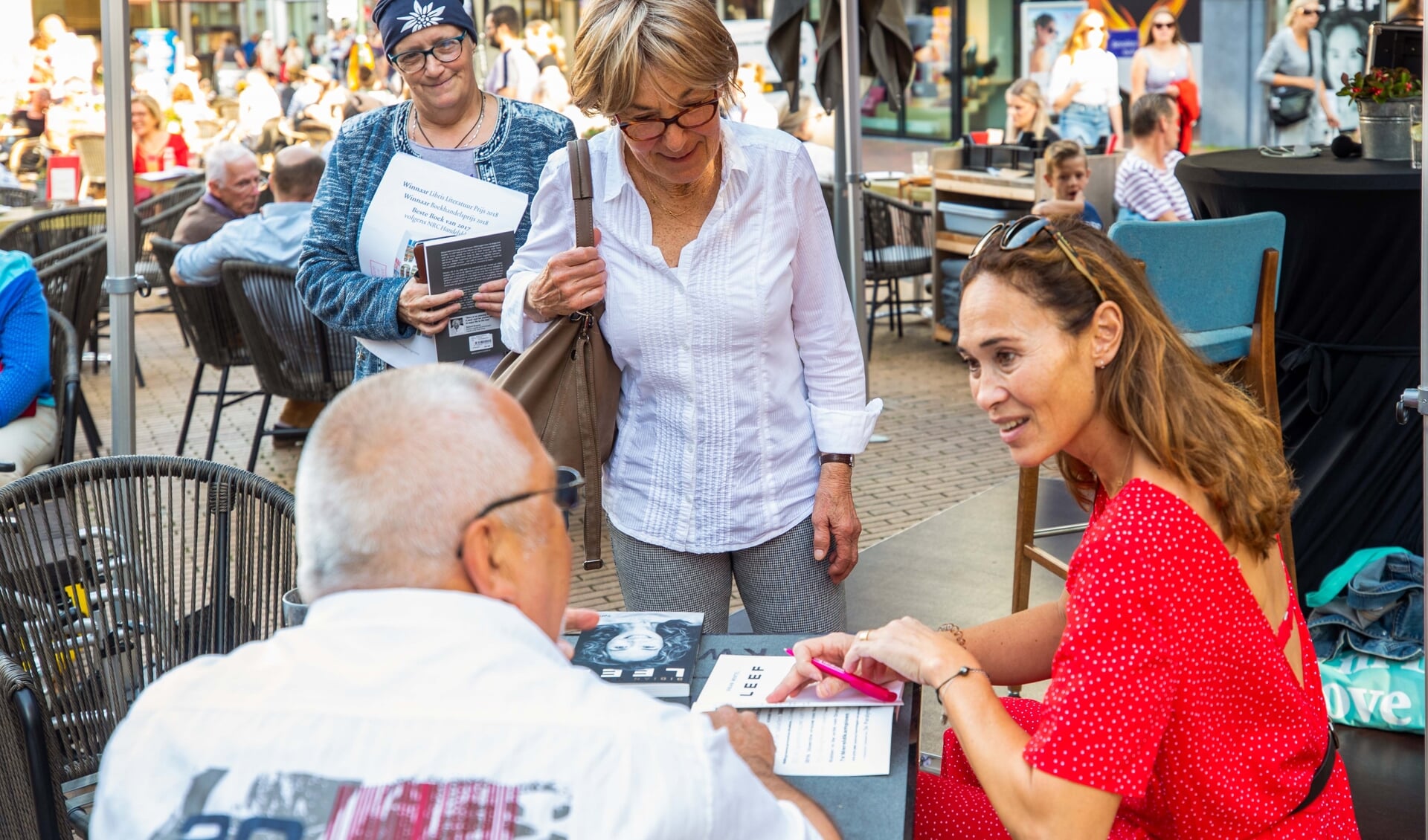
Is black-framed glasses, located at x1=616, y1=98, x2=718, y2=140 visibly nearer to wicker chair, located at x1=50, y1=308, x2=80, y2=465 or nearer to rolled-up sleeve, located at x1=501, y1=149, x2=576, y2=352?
rolled-up sleeve, located at x1=501, y1=149, x2=576, y2=352

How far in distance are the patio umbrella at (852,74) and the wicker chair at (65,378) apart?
2991 mm

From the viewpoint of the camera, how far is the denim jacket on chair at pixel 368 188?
116 inches

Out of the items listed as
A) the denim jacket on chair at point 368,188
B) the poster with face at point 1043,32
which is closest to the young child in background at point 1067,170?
the denim jacket on chair at point 368,188

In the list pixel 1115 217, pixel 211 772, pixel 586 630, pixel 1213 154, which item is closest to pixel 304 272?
pixel 586 630

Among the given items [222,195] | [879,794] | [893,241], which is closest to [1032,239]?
[879,794]

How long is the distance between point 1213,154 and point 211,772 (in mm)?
4788

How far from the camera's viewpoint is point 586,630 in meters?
2.09

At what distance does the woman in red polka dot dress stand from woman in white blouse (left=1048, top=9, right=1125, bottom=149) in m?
10.6

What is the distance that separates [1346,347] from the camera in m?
4.46

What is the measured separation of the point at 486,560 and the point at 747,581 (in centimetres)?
131

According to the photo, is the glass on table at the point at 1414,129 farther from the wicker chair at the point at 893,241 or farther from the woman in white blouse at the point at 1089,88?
the woman in white blouse at the point at 1089,88

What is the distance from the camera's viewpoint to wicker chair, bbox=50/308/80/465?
4262 millimetres

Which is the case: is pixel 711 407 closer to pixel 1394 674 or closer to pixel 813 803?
pixel 813 803

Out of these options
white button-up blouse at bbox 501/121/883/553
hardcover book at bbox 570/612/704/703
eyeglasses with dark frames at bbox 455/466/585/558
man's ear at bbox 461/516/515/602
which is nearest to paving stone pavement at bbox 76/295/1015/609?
white button-up blouse at bbox 501/121/883/553
